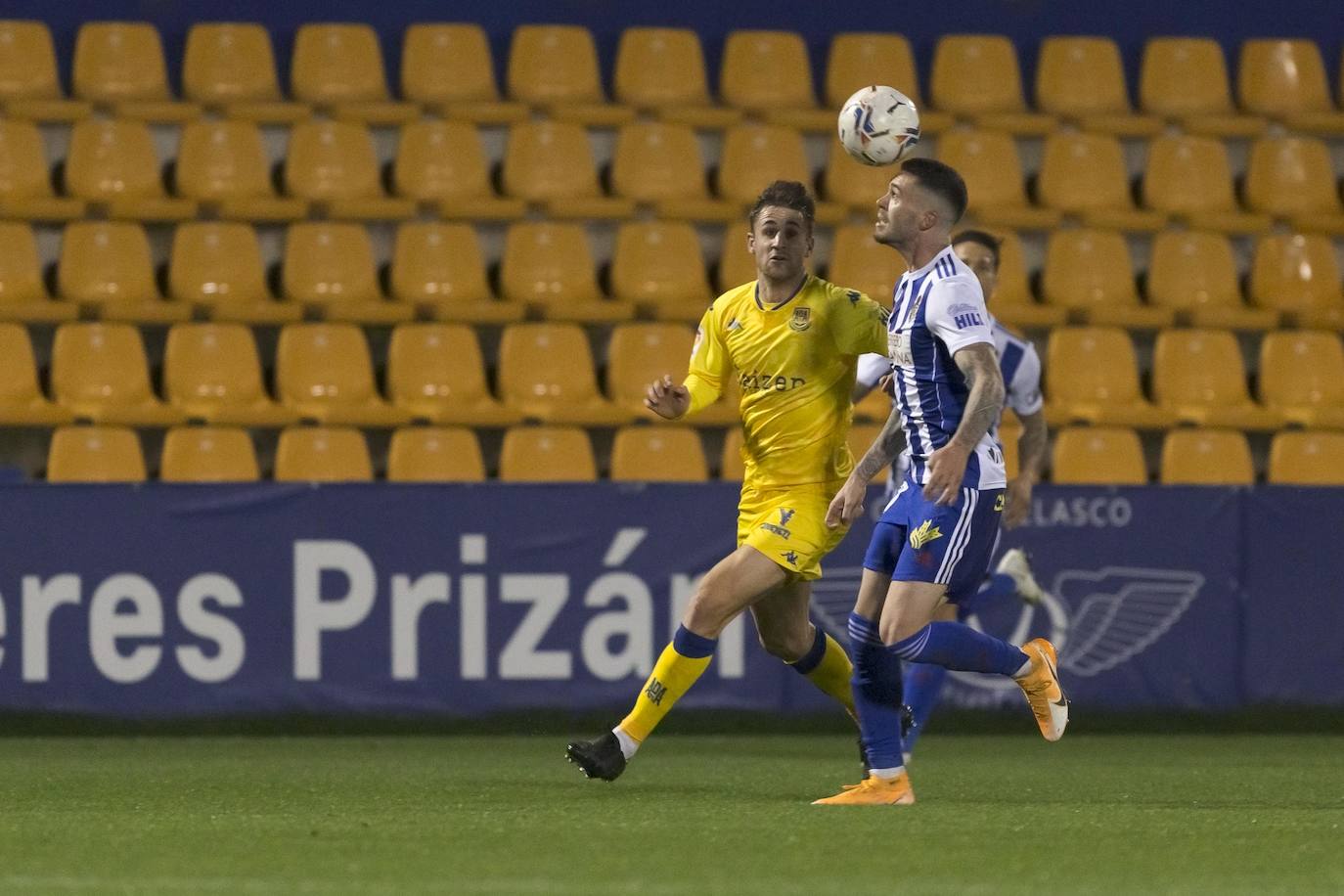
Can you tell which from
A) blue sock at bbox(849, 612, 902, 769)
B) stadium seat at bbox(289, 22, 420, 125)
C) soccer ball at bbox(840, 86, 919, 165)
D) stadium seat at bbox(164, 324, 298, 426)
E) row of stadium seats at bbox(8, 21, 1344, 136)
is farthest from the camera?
stadium seat at bbox(289, 22, 420, 125)

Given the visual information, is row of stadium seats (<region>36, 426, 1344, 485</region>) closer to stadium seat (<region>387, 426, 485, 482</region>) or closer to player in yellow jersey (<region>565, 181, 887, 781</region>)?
stadium seat (<region>387, 426, 485, 482</region>)

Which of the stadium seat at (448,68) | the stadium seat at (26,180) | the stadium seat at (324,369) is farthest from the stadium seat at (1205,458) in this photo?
the stadium seat at (26,180)

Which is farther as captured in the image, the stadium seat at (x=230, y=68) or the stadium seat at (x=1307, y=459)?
the stadium seat at (x=230, y=68)

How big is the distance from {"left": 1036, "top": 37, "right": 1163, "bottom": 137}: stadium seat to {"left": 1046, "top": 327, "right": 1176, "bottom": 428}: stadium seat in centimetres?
210

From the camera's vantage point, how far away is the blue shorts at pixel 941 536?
21.6 ft

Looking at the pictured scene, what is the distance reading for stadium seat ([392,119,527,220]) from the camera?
12391 mm

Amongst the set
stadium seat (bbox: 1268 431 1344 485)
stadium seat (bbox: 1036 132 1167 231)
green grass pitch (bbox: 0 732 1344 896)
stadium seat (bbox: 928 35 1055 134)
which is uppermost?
stadium seat (bbox: 928 35 1055 134)

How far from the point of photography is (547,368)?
37.7 ft

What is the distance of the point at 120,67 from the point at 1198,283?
646cm

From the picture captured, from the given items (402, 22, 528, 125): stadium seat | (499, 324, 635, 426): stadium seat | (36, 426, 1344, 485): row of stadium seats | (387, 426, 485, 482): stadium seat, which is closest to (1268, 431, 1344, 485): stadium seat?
(36, 426, 1344, 485): row of stadium seats

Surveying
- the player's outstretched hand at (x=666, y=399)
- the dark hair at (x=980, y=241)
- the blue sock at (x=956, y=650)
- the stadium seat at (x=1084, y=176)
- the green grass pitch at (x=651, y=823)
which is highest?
the stadium seat at (x=1084, y=176)

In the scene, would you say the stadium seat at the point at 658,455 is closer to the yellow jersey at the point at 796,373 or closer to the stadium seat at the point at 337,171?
the stadium seat at the point at 337,171

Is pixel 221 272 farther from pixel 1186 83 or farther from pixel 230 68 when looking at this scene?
pixel 1186 83

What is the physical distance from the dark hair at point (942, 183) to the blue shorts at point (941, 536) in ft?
2.86
